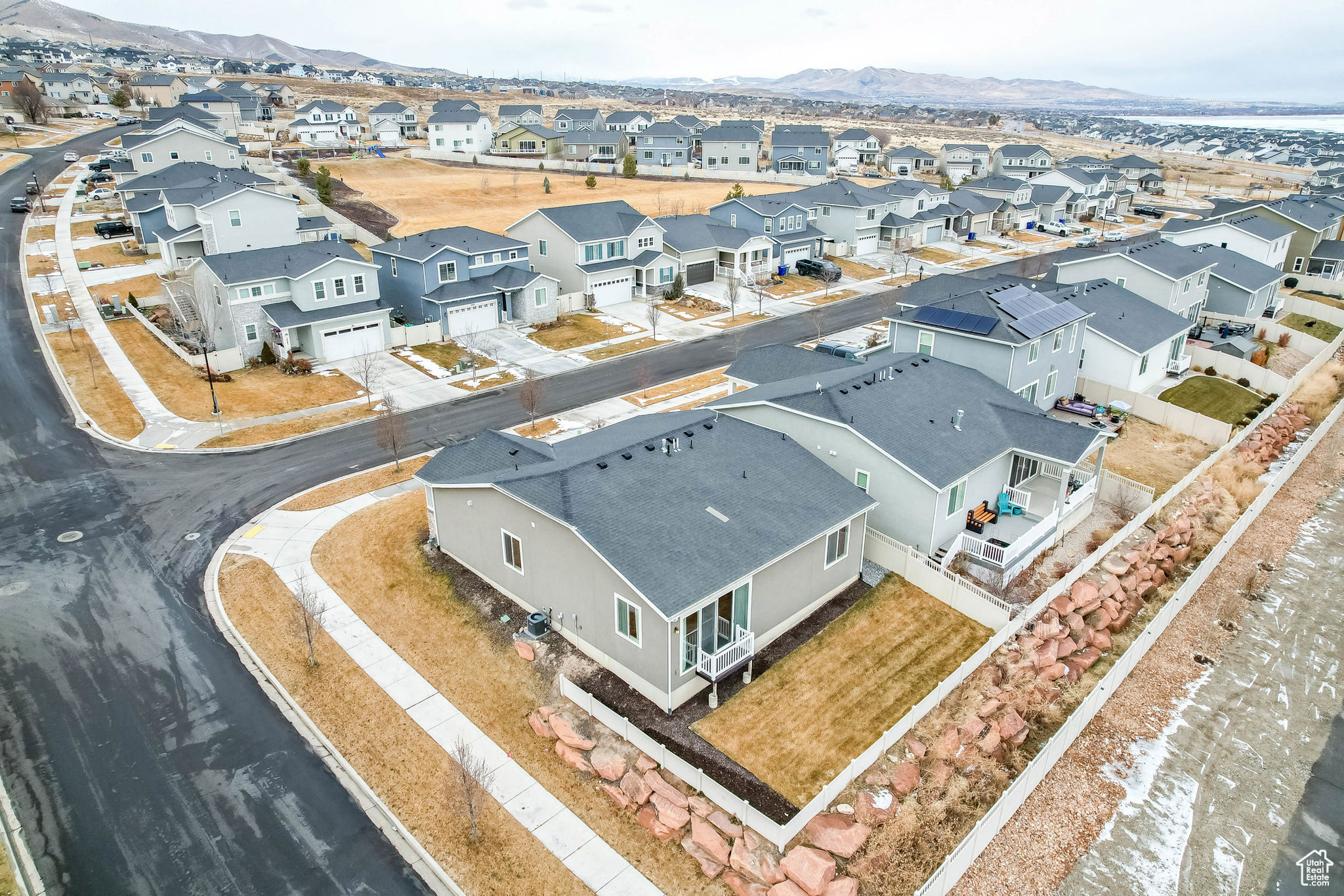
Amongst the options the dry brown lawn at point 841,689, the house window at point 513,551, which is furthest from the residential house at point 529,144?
the dry brown lawn at point 841,689

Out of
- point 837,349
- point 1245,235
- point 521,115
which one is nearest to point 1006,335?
point 837,349

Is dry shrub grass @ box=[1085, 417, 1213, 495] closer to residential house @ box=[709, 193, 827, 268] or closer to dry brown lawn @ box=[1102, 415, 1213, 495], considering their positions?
dry brown lawn @ box=[1102, 415, 1213, 495]

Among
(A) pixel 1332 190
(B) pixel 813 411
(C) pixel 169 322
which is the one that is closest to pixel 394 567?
(B) pixel 813 411

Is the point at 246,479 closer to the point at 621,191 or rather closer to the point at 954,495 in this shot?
the point at 954,495

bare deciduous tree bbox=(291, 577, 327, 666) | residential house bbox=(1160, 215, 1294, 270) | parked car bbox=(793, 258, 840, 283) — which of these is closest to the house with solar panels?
bare deciduous tree bbox=(291, 577, 327, 666)

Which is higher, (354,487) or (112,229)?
(112,229)

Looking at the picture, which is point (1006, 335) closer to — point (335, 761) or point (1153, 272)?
point (1153, 272)
